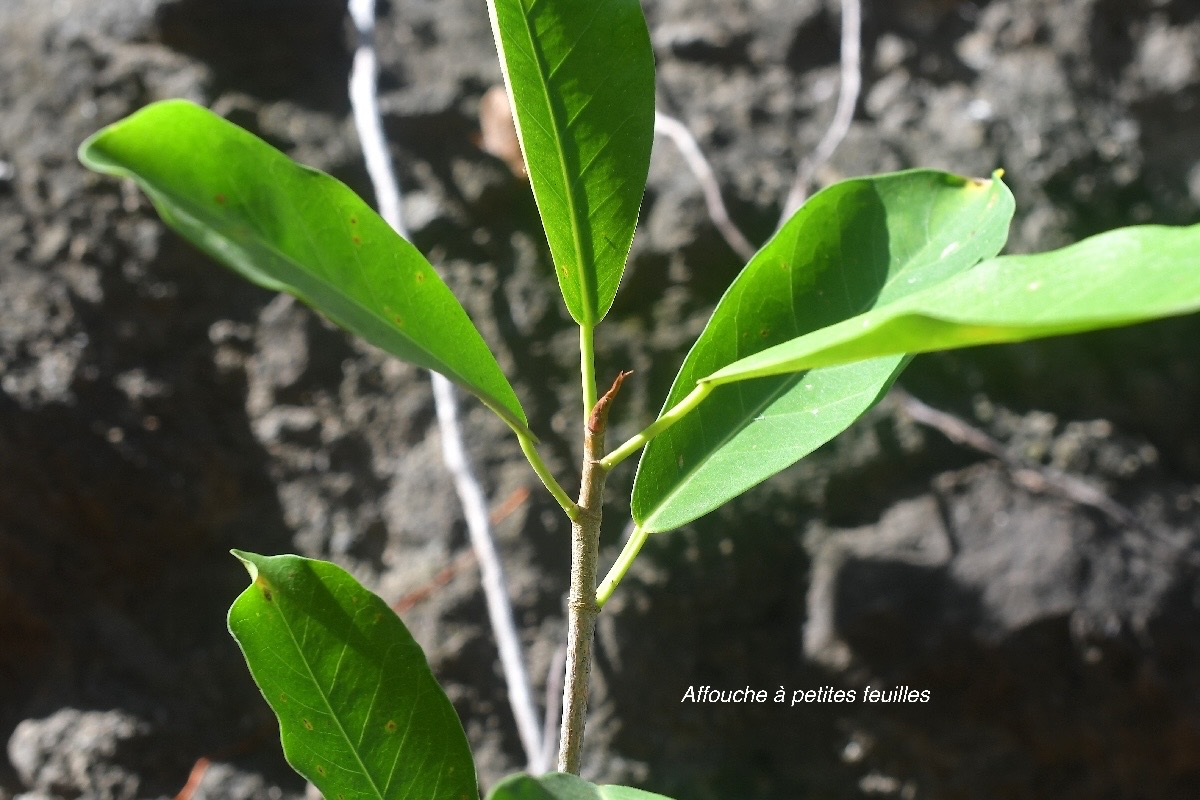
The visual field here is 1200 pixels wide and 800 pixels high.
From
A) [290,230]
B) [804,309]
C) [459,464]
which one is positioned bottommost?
[459,464]

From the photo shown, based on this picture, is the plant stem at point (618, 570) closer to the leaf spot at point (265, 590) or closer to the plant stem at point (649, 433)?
the plant stem at point (649, 433)

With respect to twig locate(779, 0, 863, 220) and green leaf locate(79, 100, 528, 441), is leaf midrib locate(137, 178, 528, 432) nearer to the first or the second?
green leaf locate(79, 100, 528, 441)

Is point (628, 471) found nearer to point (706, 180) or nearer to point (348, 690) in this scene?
point (706, 180)

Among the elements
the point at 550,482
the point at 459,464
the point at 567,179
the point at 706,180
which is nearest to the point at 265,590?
the point at 550,482

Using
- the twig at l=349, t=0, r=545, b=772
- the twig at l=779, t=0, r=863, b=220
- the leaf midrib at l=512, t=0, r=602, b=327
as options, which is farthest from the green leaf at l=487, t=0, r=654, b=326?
the twig at l=779, t=0, r=863, b=220

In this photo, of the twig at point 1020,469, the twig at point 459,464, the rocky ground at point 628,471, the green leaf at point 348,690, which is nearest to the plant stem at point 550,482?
the green leaf at point 348,690

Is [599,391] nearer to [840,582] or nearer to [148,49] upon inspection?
[840,582]
